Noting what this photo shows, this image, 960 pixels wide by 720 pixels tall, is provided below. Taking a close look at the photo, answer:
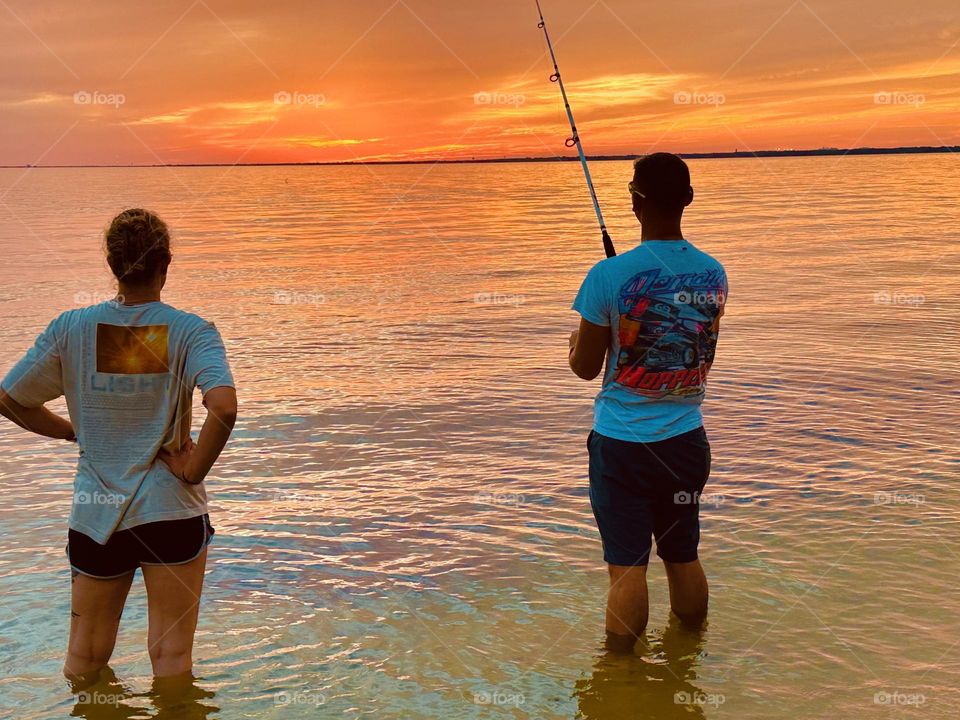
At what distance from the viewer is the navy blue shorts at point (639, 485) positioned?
157 inches

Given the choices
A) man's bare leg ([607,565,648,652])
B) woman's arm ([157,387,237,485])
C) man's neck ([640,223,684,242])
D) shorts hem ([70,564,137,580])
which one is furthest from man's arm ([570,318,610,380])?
shorts hem ([70,564,137,580])

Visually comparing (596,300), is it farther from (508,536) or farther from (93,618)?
(508,536)

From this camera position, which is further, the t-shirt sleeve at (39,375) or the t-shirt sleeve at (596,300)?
the t-shirt sleeve at (596,300)

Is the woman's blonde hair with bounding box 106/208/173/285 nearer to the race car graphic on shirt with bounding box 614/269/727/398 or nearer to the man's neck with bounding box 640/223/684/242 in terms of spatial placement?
the race car graphic on shirt with bounding box 614/269/727/398

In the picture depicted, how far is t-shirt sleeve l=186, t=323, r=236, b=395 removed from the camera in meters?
3.32

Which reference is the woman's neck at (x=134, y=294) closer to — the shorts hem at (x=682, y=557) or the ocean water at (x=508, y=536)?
the ocean water at (x=508, y=536)

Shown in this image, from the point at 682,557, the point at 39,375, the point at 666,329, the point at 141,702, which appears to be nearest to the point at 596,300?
the point at 666,329

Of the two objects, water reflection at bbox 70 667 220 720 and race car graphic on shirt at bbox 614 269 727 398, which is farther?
water reflection at bbox 70 667 220 720

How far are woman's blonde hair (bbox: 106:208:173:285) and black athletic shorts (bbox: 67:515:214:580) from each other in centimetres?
90

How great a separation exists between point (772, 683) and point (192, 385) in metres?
2.92

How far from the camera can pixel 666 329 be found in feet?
12.9

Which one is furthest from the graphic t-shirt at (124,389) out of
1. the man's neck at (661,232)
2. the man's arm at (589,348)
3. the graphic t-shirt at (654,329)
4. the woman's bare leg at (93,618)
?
the man's neck at (661,232)

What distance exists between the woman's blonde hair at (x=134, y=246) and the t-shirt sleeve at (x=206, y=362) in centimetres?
28

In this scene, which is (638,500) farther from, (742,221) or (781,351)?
(742,221)
